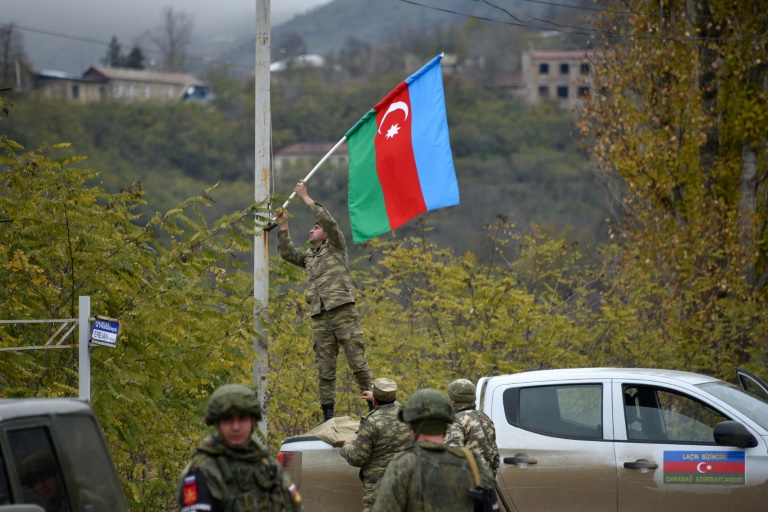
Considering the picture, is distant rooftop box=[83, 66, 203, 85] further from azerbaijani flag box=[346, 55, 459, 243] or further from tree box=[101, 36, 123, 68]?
azerbaijani flag box=[346, 55, 459, 243]

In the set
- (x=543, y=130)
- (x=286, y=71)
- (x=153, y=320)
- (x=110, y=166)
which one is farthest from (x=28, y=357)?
(x=286, y=71)

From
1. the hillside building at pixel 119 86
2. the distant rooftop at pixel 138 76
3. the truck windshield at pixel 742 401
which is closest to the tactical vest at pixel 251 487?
the truck windshield at pixel 742 401

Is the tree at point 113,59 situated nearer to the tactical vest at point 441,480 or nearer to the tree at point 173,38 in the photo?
the tree at point 173,38

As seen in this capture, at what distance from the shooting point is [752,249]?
1948 cm

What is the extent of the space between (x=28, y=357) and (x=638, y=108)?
14.0 m

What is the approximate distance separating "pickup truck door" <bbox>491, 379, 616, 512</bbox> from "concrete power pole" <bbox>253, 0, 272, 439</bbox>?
2525 mm

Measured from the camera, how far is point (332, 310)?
10.9m

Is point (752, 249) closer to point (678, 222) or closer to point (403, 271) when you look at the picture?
point (678, 222)

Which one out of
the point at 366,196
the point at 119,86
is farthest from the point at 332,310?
the point at 119,86

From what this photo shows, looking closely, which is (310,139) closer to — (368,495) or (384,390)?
(368,495)

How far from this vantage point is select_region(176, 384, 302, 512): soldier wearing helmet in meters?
4.99

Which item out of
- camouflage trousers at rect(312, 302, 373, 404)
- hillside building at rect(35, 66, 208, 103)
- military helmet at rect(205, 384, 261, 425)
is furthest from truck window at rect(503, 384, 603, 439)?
hillside building at rect(35, 66, 208, 103)

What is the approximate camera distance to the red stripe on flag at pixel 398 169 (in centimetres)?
1148

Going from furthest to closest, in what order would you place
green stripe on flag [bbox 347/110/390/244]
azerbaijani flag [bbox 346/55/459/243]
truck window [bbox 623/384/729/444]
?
green stripe on flag [bbox 347/110/390/244]
azerbaijani flag [bbox 346/55/459/243]
truck window [bbox 623/384/729/444]
